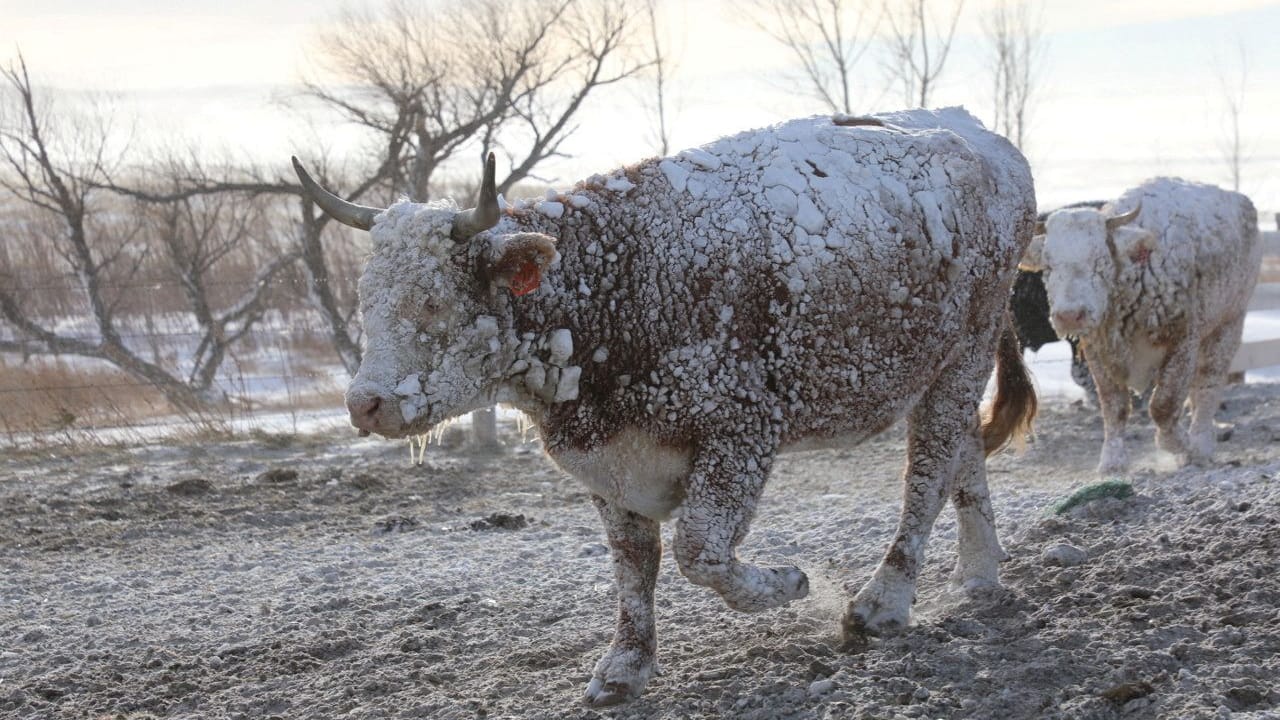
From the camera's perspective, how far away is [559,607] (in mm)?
5574

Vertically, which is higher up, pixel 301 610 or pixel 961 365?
pixel 961 365

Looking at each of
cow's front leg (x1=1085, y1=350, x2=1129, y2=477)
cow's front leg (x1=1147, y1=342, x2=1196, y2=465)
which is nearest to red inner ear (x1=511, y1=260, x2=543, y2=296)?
cow's front leg (x1=1085, y1=350, x2=1129, y2=477)

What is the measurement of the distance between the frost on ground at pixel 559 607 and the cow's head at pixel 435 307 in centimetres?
116

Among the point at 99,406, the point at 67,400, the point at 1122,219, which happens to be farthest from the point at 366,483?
the point at 1122,219

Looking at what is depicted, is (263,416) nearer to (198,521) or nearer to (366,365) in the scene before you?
(198,521)

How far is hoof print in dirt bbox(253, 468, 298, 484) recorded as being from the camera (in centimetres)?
886

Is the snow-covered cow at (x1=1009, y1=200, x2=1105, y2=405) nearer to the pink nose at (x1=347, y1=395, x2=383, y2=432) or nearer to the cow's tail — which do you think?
the cow's tail

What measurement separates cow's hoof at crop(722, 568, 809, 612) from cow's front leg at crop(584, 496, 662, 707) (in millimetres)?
466

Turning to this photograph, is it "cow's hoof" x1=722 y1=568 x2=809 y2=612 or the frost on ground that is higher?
"cow's hoof" x1=722 y1=568 x2=809 y2=612

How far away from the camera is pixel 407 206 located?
158 inches

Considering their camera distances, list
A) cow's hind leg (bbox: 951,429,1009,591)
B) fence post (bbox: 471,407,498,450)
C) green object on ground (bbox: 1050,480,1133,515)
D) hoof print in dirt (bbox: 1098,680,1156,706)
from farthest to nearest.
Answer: fence post (bbox: 471,407,498,450) → green object on ground (bbox: 1050,480,1133,515) → cow's hind leg (bbox: 951,429,1009,591) → hoof print in dirt (bbox: 1098,680,1156,706)

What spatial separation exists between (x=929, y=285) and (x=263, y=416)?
8887mm

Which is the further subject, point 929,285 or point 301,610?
point 301,610

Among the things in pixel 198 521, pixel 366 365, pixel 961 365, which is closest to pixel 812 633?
pixel 961 365
